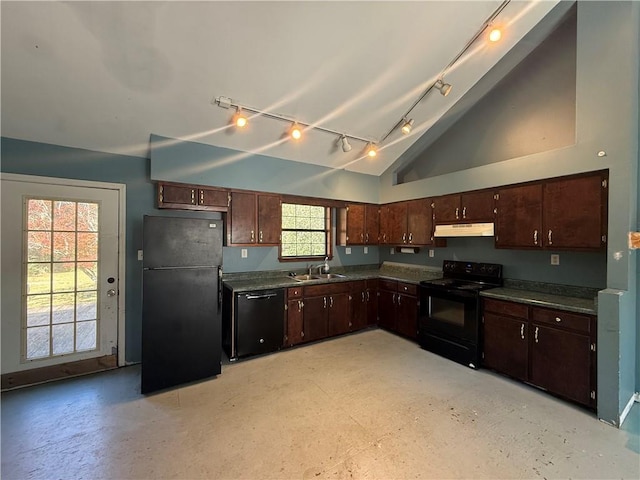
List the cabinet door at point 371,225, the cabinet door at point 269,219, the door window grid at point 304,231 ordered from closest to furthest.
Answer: the cabinet door at point 269,219, the door window grid at point 304,231, the cabinet door at point 371,225

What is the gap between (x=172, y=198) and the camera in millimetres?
3299

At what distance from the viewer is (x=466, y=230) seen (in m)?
3.55

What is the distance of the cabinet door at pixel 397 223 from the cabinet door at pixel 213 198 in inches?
110

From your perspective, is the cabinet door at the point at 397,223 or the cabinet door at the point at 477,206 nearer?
the cabinet door at the point at 477,206

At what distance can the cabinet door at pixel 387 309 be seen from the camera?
4387 mm

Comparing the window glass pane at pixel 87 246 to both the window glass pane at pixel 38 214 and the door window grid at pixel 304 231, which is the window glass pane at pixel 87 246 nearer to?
the window glass pane at pixel 38 214

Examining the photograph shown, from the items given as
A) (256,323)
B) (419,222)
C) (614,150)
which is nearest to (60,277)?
(256,323)

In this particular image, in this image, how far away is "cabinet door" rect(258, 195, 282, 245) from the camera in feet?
12.7

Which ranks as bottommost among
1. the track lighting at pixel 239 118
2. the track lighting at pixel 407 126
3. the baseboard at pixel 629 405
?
the baseboard at pixel 629 405

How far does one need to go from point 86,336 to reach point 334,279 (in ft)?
10.4

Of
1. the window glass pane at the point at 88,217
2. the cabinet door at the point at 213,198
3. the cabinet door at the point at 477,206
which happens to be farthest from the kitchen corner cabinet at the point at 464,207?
the window glass pane at the point at 88,217

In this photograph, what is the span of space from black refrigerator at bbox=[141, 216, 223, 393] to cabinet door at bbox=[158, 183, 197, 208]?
0.62m

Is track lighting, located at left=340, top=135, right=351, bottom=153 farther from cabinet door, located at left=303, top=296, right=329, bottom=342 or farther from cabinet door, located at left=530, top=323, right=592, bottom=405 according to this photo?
cabinet door, located at left=530, top=323, right=592, bottom=405

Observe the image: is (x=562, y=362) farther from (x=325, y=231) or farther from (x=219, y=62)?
(x=219, y=62)
